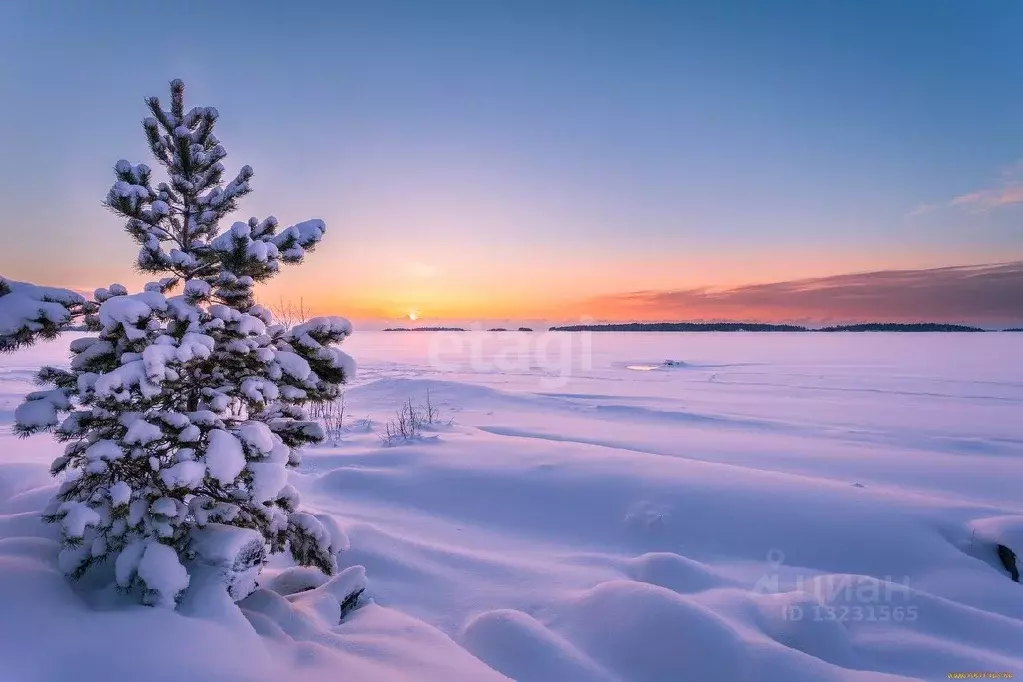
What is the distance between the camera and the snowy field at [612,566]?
2371mm

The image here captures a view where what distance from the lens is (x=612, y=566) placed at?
4289mm

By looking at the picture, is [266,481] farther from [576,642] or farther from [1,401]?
[1,401]

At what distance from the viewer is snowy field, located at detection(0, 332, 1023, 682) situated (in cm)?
237

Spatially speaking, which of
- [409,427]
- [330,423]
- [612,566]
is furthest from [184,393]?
A: [330,423]

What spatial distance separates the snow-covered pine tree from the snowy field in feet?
1.07

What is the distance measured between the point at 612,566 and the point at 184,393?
11.4 feet

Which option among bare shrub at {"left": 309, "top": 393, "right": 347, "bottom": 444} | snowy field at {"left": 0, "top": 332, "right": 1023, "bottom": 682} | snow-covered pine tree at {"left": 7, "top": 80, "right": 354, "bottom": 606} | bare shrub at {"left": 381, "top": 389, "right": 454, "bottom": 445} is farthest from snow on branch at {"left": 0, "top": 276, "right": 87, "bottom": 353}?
bare shrub at {"left": 381, "top": 389, "right": 454, "bottom": 445}

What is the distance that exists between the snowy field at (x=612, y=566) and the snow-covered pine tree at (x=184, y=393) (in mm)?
327

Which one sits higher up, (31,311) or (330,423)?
(31,311)

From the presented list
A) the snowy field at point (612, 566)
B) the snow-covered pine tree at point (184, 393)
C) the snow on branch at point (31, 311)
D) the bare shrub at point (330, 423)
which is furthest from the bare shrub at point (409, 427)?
the snow on branch at point (31, 311)

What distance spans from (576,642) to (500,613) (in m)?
0.49

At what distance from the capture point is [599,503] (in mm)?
5730

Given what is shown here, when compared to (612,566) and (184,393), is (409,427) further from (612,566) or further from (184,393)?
(184,393)

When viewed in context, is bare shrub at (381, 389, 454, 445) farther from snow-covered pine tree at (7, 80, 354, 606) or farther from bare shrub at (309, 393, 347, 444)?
snow-covered pine tree at (7, 80, 354, 606)
